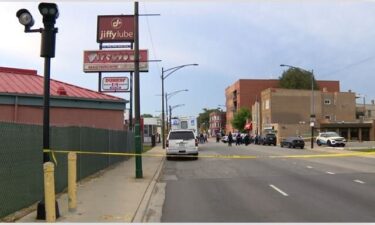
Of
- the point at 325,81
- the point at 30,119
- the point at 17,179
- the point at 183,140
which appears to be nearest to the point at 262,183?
the point at 17,179

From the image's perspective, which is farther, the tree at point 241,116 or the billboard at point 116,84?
the tree at point 241,116

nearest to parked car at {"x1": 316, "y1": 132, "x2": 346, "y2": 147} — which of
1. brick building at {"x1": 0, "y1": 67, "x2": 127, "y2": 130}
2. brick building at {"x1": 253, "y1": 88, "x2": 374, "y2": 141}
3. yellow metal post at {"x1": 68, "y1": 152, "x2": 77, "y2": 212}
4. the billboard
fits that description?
the billboard

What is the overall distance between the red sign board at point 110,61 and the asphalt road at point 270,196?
88.1 feet

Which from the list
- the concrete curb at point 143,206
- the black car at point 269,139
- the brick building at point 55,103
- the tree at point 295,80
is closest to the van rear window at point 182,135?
the brick building at point 55,103

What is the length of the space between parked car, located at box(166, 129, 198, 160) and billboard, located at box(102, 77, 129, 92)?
15.8 metres

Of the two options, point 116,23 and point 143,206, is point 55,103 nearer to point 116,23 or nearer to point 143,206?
point 143,206

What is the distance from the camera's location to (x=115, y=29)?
51219 millimetres

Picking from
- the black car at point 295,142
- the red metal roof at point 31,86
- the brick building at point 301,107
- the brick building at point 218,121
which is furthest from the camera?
the brick building at point 218,121

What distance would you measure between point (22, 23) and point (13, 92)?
12908 millimetres

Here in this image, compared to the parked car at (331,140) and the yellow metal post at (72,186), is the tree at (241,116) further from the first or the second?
the yellow metal post at (72,186)

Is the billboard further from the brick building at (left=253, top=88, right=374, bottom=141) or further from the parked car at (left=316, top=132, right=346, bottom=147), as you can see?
A: the brick building at (left=253, top=88, right=374, bottom=141)

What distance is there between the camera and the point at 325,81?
424ft

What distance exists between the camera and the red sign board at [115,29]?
5066 cm

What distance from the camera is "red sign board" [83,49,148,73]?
48.7 metres
